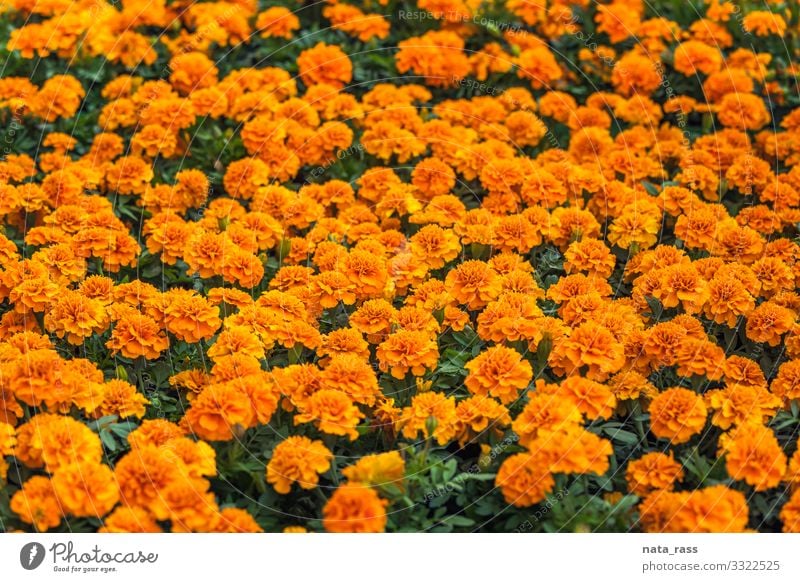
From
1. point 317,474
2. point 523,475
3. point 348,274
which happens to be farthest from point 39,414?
point 523,475

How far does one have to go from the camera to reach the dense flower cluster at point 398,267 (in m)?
5.08

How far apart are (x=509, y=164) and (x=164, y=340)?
2958 mm

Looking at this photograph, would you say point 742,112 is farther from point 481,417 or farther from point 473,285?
point 481,417

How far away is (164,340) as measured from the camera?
5773 millimetres

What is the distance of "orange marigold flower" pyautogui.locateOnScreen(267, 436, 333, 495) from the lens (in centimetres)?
499
